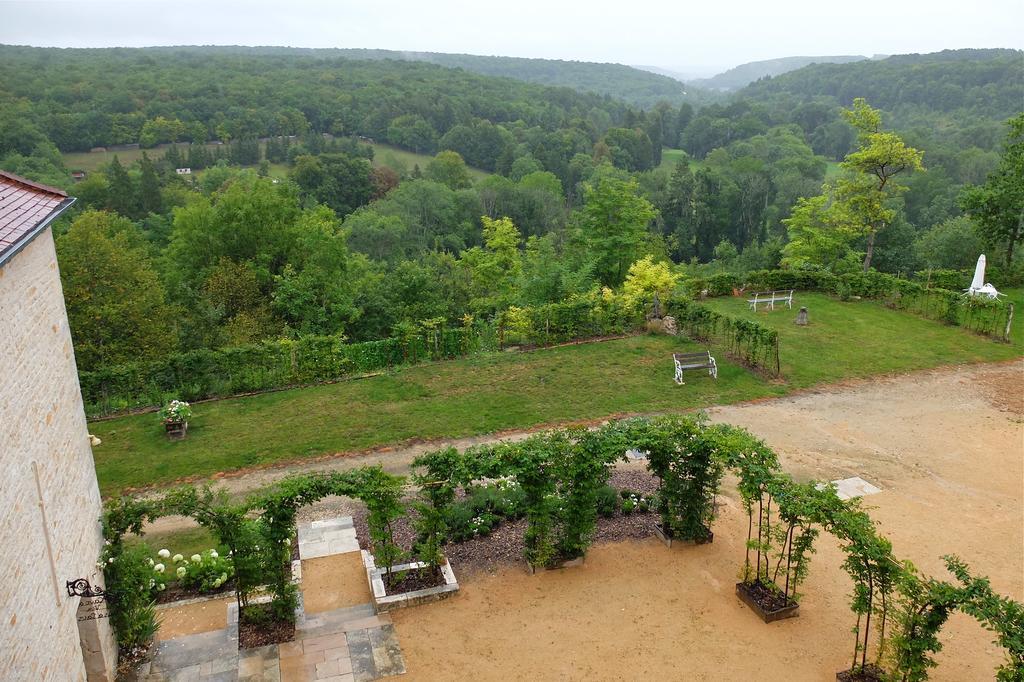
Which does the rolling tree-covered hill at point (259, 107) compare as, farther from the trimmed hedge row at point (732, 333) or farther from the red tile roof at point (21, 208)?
the red tile roof at point (21, 208)

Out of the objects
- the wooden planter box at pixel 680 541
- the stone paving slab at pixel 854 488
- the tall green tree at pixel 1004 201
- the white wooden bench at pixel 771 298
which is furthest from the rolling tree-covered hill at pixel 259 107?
the stone paving slab at pixel 854 488

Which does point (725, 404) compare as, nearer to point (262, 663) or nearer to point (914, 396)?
point (914, 396)

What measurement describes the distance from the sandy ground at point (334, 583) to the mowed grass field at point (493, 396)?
3.84 meters

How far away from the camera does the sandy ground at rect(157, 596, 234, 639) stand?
8.80m

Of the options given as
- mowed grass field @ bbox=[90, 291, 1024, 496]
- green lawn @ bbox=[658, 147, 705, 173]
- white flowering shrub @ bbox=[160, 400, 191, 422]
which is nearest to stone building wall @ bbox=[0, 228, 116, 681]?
mowed grass field @ bbox=[90, 291, 1024, 496]

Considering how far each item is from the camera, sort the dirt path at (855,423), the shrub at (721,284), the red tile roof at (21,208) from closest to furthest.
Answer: the red tile roof at (21,208)
the dirt path at (855,423)
the shrub at (721,284)

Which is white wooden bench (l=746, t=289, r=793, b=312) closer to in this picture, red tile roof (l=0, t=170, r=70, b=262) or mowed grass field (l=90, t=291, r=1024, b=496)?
mowed grass field (l=90, t=291, r=1024, b=496)

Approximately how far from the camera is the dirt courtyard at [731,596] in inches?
325

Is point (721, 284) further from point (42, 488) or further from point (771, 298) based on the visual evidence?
point (42, 488)

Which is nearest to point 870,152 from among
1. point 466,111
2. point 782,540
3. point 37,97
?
point 782,540

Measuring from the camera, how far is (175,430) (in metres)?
14.6

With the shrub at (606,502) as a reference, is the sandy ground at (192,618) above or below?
below

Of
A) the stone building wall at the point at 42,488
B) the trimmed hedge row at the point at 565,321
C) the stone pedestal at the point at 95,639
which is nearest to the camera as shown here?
the stone building wall at the point at 42,488

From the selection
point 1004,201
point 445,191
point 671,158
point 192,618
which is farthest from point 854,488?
point 671,158
